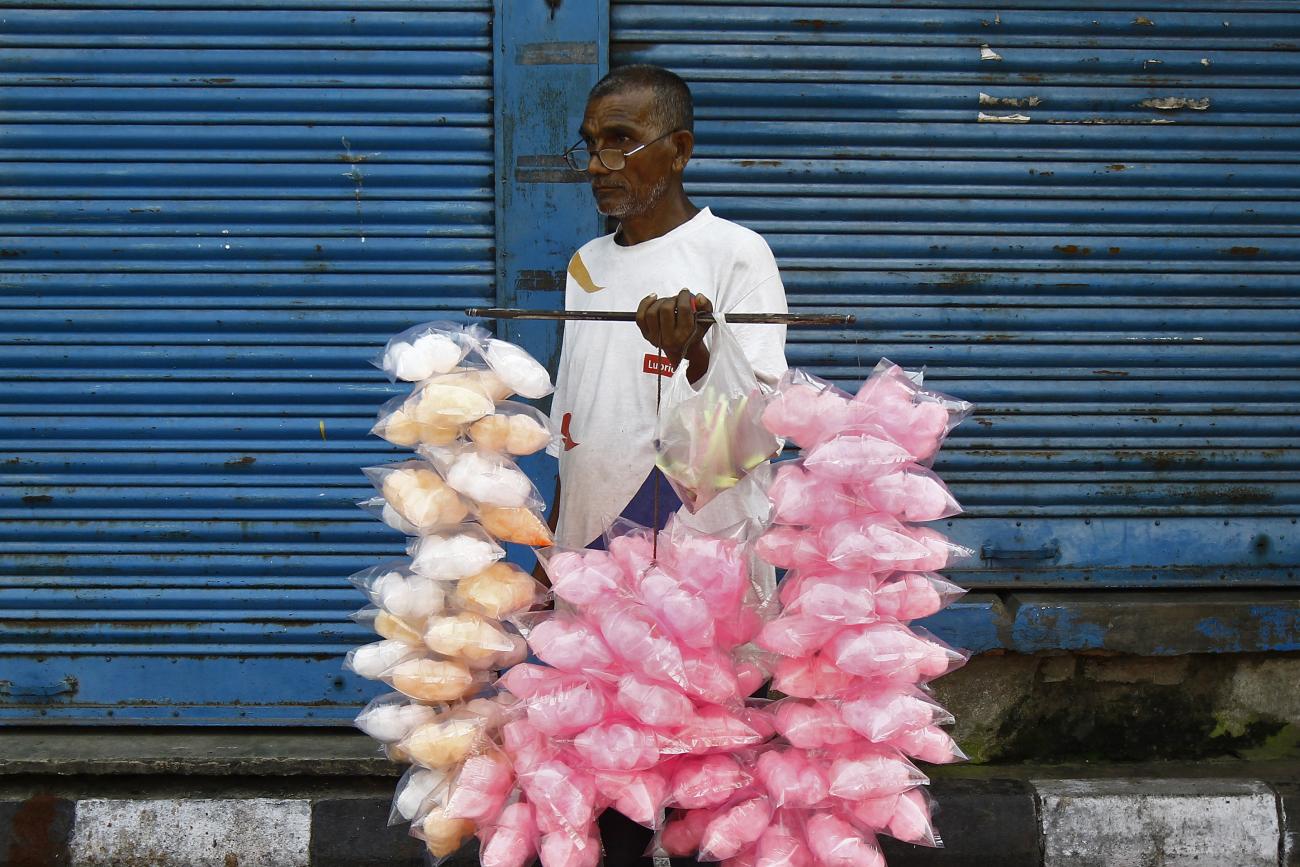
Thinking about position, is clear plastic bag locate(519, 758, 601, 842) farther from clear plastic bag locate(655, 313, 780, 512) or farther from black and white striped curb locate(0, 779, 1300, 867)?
black and white striped curb locate(0, 779, 1300, 867)

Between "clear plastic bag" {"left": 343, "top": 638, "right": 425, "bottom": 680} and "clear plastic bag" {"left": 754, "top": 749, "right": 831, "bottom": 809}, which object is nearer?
"clear plastic bag" {"left": 754, "top": 749, "right": 831, "bottom": 809}

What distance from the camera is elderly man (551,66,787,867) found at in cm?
232

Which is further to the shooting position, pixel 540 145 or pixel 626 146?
pixel 540 145

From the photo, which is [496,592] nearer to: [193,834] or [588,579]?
[588,579]

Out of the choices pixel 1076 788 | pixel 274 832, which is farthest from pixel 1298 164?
pixel 274 832

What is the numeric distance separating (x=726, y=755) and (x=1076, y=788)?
220 cm

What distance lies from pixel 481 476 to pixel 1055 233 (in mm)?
2662

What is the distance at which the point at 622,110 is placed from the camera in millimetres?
2346

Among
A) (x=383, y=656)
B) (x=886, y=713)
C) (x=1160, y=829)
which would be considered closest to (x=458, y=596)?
(x=383, y=656)

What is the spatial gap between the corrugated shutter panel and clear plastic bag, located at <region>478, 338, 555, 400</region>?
6.29 feet

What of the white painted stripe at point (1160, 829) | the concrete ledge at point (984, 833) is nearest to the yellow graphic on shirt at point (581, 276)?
the concrete ledge at point (984, 833)

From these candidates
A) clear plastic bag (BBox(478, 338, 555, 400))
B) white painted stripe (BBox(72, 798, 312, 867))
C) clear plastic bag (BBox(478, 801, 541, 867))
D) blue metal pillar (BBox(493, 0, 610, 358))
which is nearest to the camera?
clear plastic bag (BBox(478, 801, 541, 867))

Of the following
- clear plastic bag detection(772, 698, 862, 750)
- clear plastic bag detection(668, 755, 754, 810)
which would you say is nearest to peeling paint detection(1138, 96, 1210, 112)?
clear plastic bag detection(772, 698, 862, 750)

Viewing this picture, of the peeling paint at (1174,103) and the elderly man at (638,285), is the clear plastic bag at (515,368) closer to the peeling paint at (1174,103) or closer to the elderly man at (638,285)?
the elderly man at (638,285)
